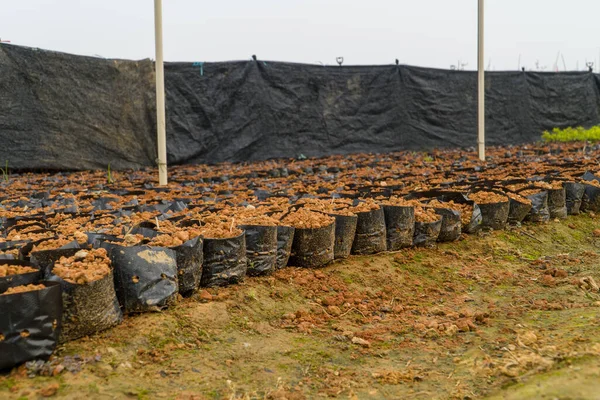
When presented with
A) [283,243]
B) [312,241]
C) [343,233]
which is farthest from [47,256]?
[343,233]

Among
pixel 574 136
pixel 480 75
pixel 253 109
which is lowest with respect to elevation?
pixel 574 136

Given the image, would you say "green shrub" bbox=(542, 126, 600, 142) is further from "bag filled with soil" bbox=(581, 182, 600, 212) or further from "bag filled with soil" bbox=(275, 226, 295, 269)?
"bag filled with soil" bbox=(275, 226, 295, 269)

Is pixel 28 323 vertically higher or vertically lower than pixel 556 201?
lower

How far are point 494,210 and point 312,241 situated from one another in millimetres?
1840

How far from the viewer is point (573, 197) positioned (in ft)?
17.2

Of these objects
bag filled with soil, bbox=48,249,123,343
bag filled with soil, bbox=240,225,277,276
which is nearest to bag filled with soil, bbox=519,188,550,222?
bag filled with soil, bbox=240,225,277,276

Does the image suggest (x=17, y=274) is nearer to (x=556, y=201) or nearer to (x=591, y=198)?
(x=556, y=201)

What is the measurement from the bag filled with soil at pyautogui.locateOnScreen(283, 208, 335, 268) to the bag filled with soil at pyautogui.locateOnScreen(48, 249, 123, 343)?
1.21 m

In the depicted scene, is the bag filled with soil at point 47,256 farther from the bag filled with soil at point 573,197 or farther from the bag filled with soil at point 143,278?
the bag filled with soil at point 573,197

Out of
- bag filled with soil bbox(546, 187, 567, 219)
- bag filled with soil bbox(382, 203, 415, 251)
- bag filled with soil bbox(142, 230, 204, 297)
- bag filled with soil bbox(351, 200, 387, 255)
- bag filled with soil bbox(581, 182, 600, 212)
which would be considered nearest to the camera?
bag filled with soil bbox(142, 230, 204, 297)

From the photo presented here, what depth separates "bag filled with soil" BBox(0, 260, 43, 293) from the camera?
216 cm

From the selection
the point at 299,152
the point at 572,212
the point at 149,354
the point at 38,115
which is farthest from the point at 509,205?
the point at 38,115

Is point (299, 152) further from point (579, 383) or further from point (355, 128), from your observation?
point (579, 383)

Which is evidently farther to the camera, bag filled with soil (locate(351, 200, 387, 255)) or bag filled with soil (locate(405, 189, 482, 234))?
bag filled with soil (locate(405, 189, 482, 234))
